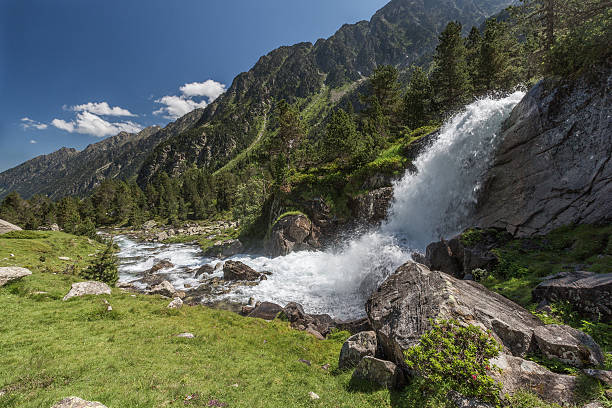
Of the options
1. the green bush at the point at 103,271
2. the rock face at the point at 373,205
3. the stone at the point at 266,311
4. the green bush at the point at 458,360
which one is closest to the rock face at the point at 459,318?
the green bush at the point at 458,360

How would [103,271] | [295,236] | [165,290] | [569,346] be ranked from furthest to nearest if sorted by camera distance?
[295,236] → [165,290] → [103,271] → [569,346]

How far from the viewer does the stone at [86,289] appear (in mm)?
17156

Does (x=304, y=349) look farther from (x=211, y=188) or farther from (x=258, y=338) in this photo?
(x=211, y=188)

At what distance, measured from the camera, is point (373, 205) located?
111 feet

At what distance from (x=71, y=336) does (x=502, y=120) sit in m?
36.9

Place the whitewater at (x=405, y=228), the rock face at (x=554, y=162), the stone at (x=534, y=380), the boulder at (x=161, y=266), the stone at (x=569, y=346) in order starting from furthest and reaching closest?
the boulder at (x=161, y=266) → the whitewater at (x=405, y=228) → the rock face at (x=554, y=162) → the stone at (x=569, y=346) → the stone at (x=534, y=380)

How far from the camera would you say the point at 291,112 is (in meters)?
52.5

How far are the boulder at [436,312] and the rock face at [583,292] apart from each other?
1.95 metres

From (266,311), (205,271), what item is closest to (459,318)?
(266,311)

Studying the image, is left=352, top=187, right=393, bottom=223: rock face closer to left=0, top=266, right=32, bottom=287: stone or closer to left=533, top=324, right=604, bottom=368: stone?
left=533, top=324, right=604, bottom=368: stone

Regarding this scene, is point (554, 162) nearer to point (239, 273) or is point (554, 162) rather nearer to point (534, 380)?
point (534, 380)

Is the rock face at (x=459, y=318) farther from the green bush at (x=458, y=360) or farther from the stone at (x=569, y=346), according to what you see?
the green bush at (x=458, y=360)

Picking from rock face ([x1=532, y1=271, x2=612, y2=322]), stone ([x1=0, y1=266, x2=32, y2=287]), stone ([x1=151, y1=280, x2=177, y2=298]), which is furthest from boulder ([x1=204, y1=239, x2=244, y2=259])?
rock face ([x1=532, y1=271, x2=612, y2=322])

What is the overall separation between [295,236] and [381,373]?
1153 inches
